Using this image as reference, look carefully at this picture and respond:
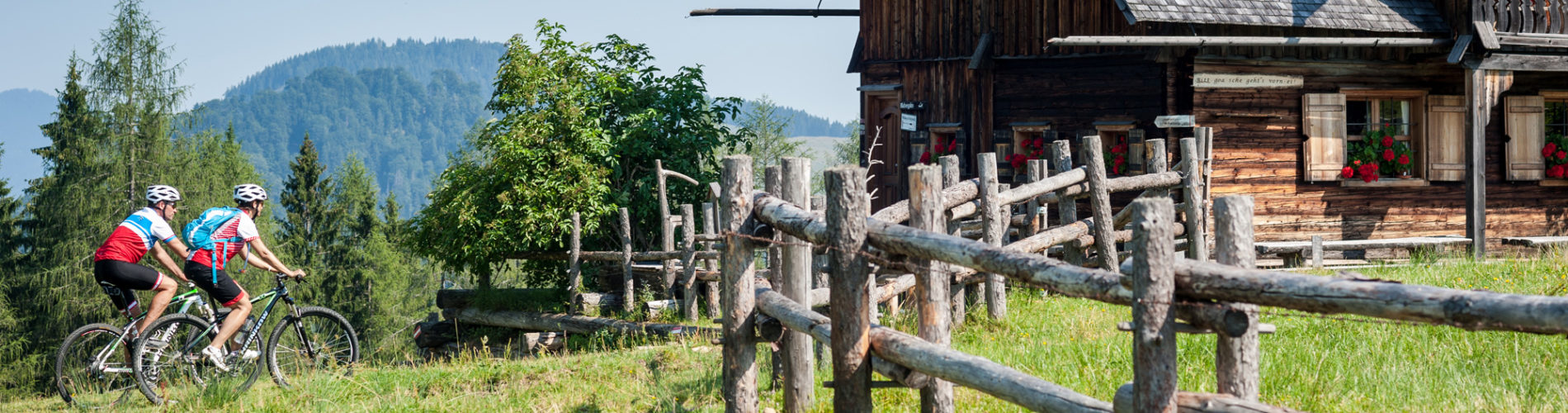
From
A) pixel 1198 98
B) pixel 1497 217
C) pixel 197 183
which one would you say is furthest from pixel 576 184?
pixel 197 183

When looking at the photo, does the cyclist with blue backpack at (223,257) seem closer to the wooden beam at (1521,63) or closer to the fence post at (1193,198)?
the fence post at (1193,198)

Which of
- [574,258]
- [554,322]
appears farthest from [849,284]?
[554,322]

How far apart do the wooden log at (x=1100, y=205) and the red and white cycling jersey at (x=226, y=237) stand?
6.56m

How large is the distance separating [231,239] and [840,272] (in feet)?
17.2

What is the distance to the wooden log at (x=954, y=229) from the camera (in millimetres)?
8438

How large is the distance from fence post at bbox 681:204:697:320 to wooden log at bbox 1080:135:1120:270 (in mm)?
6403

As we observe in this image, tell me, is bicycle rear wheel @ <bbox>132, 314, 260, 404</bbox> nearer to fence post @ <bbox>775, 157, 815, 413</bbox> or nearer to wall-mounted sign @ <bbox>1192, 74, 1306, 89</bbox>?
fence post @ <bbox>775, 157, 815, 413</bbox>

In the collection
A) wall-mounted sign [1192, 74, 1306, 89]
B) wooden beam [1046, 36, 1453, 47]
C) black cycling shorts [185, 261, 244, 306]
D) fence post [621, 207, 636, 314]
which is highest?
wooden beam [1046, 36, 1453, 47]

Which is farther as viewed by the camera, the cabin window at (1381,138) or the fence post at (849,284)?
the cabin window at (1381,138)

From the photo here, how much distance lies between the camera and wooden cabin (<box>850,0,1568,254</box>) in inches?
511

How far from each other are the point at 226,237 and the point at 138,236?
23.4 inches

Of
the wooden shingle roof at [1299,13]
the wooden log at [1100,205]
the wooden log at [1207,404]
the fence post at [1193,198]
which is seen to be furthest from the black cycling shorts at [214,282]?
the wooden shingle roof at [1299,13]

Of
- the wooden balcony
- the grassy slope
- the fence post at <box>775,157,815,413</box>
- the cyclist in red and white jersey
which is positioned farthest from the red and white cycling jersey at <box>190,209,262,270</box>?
the wooden balcony

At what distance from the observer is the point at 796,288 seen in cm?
575
